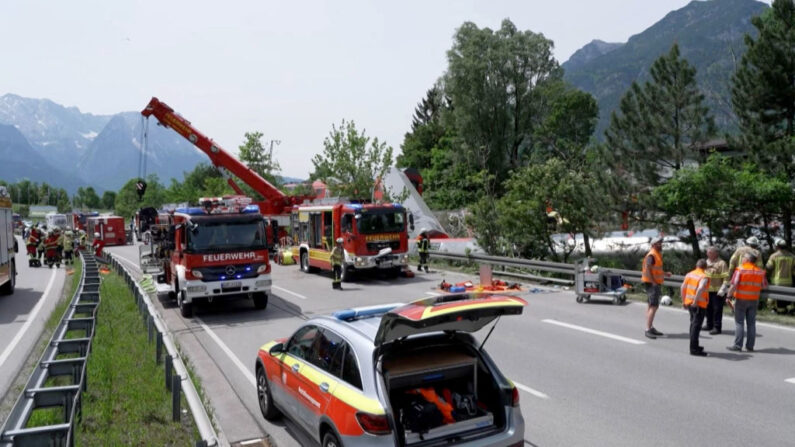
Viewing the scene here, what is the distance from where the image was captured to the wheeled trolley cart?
15.4m

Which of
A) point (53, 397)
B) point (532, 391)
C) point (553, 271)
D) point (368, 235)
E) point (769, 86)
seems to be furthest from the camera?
point (368, 235)

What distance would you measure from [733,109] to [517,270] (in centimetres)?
832

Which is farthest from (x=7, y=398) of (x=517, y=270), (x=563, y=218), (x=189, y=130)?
(x=189, y=130)

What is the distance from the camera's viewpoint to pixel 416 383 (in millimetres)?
5449

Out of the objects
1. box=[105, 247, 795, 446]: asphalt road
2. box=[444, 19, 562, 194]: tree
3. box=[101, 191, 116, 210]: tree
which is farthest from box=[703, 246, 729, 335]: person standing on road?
box=[101, 191, 116, 210]: tree

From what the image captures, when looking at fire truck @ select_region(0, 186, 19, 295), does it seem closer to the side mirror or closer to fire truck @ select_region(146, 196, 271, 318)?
fire truck @ select_region(146, 196, 271, 318)

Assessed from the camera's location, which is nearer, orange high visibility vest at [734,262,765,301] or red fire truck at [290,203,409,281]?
orange high visibility vest at [734,262,765,301]

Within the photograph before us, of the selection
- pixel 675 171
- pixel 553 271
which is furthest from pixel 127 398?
pixel 675 171

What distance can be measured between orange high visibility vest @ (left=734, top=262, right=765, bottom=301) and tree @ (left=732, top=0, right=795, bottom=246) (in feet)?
29.0

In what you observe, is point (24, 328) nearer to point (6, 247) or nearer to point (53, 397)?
point (6, 247)

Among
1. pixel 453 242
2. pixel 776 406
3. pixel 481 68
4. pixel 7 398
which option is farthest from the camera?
pixel 481 68

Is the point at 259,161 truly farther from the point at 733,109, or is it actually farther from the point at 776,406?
the point at 776,406

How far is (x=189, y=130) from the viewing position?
28875mm

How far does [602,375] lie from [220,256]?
9263mm
